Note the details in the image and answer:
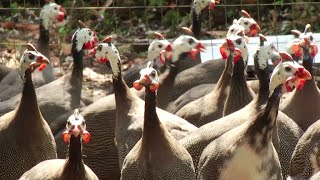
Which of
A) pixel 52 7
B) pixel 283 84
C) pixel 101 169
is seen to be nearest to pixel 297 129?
pixel 283 84

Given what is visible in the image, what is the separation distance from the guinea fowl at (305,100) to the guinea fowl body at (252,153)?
1.12 metres

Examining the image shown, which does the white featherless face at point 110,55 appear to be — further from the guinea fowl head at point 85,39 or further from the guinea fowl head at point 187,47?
the guinea fowl head at point 187,47

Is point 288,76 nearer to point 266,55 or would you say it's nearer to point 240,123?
point 240,123

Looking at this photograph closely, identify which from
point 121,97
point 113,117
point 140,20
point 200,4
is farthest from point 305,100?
point 140,20

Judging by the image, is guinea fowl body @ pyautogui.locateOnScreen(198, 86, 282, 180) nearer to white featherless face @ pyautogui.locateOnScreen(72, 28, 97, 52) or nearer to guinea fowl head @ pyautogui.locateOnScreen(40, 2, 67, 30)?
white featherless face @ pyautogui.locateOnScreen(72, 28, 97, 52)

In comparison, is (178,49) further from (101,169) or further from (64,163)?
(64,163)

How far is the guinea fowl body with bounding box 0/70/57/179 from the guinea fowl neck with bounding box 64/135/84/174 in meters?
0.87

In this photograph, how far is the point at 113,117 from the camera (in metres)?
7.73

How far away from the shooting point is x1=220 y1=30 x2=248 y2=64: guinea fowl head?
24.2 ft

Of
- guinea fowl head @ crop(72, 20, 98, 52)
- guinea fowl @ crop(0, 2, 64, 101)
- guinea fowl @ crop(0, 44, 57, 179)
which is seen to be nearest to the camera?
guinea fowl @ crop(0, 44, 57, 179)

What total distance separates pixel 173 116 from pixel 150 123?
85 centimetres

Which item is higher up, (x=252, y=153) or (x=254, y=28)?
(x=254, y=28)

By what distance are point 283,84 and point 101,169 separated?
5.98 feet

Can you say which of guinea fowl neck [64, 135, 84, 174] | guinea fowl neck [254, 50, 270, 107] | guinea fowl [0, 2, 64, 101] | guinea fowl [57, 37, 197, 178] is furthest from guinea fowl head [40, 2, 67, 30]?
guinea fowl neck [64, 135, 84, 174]
